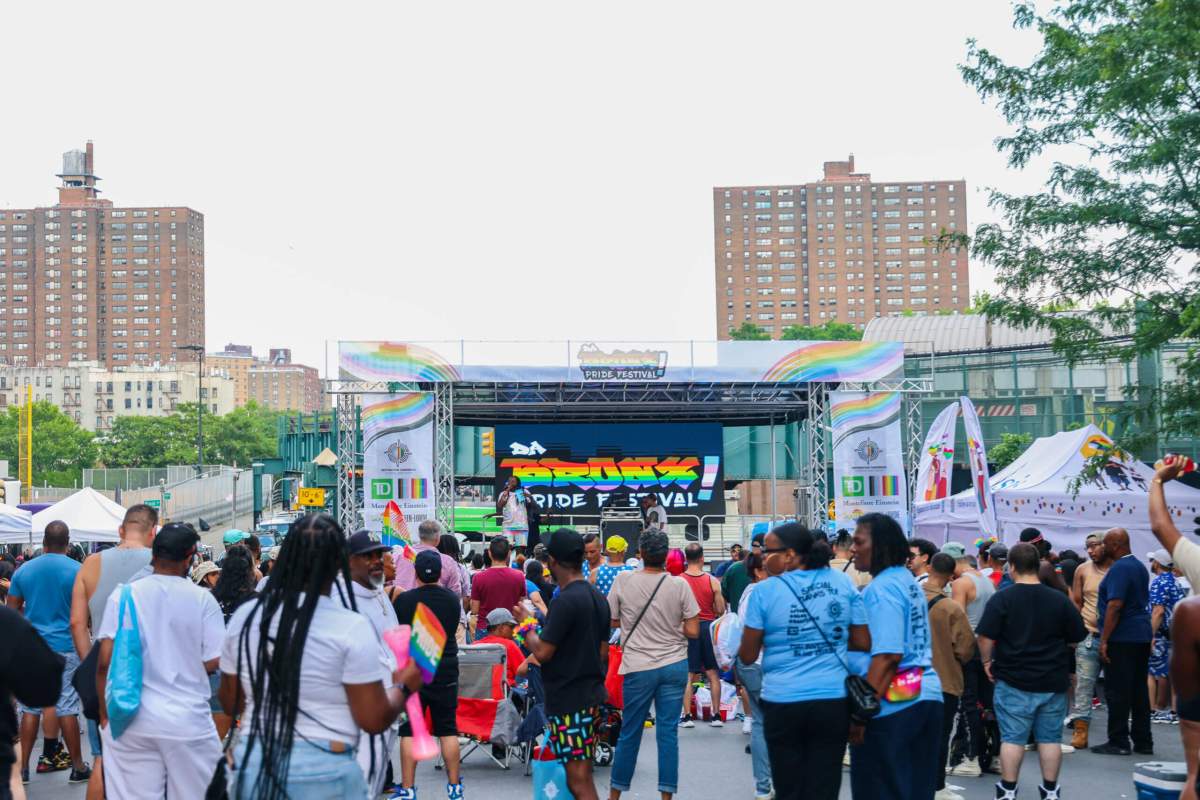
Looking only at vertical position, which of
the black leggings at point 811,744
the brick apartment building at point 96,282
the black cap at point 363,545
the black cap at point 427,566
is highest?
the brick apartment building at point 96,282

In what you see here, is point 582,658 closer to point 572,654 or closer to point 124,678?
point 572,654

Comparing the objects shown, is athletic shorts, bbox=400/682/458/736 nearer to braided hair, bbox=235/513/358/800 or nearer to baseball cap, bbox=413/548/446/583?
baseball cap, bbox=413/548/446/583

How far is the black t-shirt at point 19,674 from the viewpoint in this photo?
4.25 metres

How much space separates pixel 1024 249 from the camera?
50.5 ft

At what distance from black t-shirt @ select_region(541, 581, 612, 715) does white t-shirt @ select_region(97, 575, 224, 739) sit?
6.16 ft

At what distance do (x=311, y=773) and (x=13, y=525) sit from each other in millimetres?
16855

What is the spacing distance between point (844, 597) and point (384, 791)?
4.28 meters

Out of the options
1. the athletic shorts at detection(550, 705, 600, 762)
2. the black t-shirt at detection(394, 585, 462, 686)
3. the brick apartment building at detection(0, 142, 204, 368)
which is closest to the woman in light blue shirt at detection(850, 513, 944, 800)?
the athletic shorts at detection(550, 705, 600, 762)

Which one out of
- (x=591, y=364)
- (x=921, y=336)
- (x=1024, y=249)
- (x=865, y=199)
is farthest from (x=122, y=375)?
→ (x=1024, y=249)

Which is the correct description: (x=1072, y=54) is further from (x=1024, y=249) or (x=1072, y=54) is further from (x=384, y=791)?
(x=384, y=791)

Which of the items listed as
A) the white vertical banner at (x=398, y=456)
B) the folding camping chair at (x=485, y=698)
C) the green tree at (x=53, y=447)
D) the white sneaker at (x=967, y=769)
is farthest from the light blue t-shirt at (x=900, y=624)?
the green tree at (x=53, y=447)

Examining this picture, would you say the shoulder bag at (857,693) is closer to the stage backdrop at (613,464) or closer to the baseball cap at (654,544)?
the baseball cap at (654,544)

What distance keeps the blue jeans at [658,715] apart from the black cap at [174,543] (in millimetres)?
3056

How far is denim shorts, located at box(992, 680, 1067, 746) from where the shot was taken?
7.46 metres
